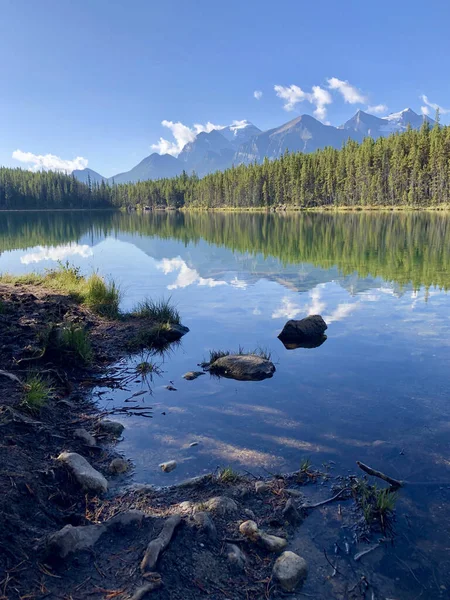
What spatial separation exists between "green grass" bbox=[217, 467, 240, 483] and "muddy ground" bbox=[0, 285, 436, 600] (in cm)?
1

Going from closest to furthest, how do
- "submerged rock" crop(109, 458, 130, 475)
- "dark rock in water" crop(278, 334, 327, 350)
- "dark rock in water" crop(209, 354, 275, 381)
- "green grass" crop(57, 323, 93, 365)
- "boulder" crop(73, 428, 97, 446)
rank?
"submerged rock" crop(109, 458, 130, 475) < "boulder" crop(73, 428, 97, 446) < "green grass" crop(57, 323, 93, 365) < "dark rock in water" crop(209, 354, 275, 381) < "dark rock in water" crop(278, 334, 327, 350)

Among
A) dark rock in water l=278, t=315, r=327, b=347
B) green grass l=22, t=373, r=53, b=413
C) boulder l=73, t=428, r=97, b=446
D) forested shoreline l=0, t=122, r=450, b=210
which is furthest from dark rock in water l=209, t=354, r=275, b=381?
forested shoreline l=0, t=122, r=450, b=210

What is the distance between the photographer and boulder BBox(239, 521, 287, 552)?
4.83m

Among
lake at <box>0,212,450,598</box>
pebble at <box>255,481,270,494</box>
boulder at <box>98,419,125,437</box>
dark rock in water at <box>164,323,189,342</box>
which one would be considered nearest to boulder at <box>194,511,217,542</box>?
pebble at <box>255,481,270,494</box>

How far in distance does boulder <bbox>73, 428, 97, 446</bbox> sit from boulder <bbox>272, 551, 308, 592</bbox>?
12.1 feet

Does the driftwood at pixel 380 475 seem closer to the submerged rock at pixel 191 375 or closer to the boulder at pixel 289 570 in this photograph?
the boulder at pixel 289 570

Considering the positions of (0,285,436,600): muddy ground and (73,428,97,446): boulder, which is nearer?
(0,285,436,600): muddy ground

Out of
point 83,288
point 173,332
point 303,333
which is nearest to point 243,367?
point 303,333

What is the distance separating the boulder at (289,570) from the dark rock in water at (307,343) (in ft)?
26.6

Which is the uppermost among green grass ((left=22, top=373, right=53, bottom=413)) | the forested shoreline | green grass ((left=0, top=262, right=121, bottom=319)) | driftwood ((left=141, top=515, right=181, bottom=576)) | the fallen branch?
the forested shoreline

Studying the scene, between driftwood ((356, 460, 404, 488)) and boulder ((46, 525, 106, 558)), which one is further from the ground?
boulder ((46, 525, 106, 558))

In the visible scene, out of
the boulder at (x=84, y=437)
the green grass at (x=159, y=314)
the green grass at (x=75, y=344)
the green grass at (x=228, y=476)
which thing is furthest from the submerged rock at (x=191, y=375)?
the green grass at (x=228, y=476)

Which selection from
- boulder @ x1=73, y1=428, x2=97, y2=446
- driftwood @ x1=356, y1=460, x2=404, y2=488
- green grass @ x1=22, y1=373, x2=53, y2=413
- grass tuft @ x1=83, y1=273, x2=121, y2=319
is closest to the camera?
driftwood @ x1=356, y1=460, x2=404, y2=488

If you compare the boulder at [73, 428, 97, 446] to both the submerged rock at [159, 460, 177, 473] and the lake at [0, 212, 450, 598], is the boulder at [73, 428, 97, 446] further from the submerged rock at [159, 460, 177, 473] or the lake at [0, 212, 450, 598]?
the submerged rock at [159, 460, 177, 473]
